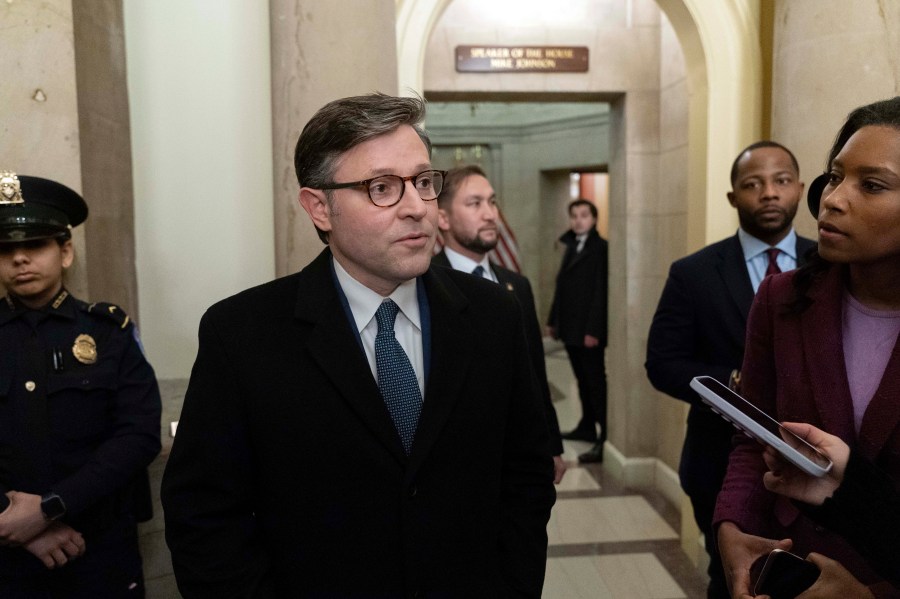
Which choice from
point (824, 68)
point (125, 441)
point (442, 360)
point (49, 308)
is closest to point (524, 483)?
point (442, 360)

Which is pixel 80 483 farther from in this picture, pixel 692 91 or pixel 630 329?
pixel 630 329

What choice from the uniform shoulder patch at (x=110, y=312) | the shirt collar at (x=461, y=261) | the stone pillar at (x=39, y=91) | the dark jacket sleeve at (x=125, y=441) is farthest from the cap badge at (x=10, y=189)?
the shirt collar at (x=461, y=261)

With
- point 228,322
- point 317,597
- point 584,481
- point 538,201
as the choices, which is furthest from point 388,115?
point 538,201

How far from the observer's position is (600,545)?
14.4 feet

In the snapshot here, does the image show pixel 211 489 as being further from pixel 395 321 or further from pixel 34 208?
pixel 34 208

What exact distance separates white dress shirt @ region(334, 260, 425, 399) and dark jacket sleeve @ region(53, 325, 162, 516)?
0.92 m

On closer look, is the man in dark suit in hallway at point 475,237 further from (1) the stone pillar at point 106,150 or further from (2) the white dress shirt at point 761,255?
(1) the stone pillar at point 106,150

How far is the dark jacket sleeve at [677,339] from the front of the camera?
2596 mm

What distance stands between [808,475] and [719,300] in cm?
134

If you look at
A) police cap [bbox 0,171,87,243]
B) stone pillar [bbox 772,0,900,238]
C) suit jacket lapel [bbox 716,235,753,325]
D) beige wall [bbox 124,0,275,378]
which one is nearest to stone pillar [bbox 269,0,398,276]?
beige wall [bbox 124,0,275,378]

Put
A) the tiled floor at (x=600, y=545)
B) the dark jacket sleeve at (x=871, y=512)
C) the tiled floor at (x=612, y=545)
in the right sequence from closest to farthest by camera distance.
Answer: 1. the dark jacket sleeve at (x=871, y=512)
2. the tiled floor at (x=600, y=545)
3. the tiled floor at (x=612, y=545)

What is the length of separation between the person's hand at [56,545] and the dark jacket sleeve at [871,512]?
5.89 ft

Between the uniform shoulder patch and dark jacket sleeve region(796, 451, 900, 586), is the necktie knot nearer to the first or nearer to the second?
dark jacket sleeve region(796, 451, 900, 586)

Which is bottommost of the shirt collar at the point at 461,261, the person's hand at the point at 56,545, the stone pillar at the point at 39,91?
the person's hand at the point at 56,545
